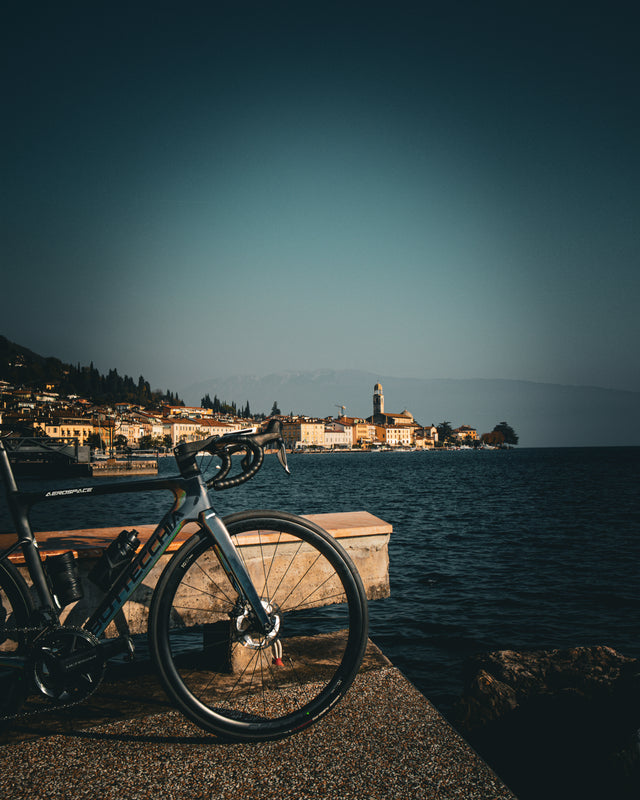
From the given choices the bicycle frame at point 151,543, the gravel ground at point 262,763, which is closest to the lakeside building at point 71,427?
the bicycle frame at point 151,543

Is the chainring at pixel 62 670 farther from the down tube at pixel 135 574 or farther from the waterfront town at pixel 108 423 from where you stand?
the waterfront town at pixel 108 423

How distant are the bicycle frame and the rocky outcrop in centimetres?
240

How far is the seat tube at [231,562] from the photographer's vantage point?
2.49 metres

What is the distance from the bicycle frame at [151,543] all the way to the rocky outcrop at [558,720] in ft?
7.89

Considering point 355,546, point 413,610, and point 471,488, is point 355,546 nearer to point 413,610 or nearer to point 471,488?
point 413,610

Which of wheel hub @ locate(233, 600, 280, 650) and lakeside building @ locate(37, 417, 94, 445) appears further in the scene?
lakeside building @ locate(37, 417, 94, 445)

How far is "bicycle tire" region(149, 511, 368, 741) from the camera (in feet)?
7.84

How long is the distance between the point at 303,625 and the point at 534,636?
4.74 m

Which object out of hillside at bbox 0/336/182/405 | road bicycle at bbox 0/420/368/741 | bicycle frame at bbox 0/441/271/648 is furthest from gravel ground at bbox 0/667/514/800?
hillside at bbox 0/336/182/405

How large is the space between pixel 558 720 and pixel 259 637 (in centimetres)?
250

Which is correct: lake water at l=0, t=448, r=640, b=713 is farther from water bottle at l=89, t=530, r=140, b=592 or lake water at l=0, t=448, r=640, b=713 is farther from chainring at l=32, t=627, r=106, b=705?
water bottle at l=89, t=530, r=140, b=592

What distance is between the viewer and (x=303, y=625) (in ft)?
37.2

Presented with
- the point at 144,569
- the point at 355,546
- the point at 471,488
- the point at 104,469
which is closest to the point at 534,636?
the point at 355,546

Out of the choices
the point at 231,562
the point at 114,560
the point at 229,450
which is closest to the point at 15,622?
the point at 114,560
